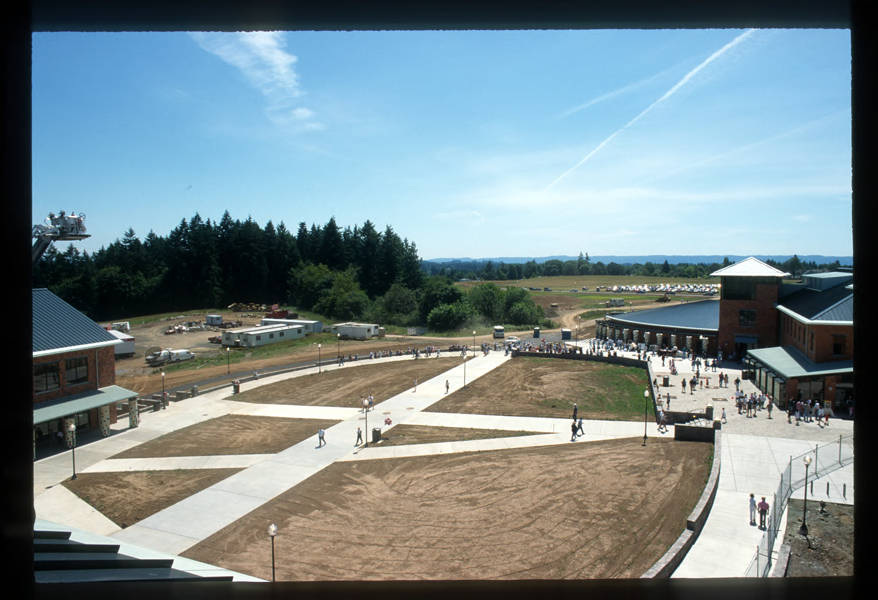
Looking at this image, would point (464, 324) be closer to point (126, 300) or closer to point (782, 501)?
point (126, 300)

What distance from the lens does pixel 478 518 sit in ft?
53.8

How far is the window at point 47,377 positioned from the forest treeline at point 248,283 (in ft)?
133

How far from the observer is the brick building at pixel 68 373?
80.1 feet

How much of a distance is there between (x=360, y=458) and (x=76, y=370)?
14.9 meters

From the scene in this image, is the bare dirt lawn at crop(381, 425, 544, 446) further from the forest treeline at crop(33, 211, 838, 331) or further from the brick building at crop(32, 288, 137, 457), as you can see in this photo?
the forest treeline at crop(33, 211, 838, 331)

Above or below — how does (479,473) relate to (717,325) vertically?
below

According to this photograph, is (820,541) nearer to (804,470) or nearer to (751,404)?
(804,470)

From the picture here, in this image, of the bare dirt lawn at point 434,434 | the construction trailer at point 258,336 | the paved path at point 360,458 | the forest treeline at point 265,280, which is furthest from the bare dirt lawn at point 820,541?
the forest treeline at point 265,280

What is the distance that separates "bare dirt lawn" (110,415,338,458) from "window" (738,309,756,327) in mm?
32698

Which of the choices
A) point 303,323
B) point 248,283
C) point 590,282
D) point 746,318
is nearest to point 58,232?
point 303,323

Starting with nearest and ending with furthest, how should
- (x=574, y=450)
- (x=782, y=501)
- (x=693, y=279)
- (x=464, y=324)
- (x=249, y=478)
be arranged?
(x=782, y=501) → (x=249, y=478) → (x=574, y=450) → (x=464, y=324) → (x=693, y=279)

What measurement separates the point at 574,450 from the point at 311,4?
73.5ft

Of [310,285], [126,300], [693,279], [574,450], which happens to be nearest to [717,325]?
[574,450]

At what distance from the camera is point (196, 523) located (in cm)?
1655
